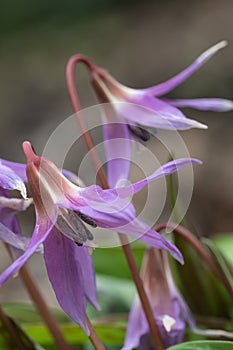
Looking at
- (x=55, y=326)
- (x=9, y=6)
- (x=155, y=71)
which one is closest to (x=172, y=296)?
(x=55, y=326)

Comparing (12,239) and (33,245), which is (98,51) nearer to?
(12,239)

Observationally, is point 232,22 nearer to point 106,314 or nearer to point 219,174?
point 219,174

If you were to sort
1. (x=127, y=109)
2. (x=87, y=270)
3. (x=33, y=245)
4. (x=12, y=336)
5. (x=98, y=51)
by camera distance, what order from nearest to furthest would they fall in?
(x=33, y=245) → (x=87, y=270) → (x=12, y=336) → (x=127, y=109) → (x=98, y=51)

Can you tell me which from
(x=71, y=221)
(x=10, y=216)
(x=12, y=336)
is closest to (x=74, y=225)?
(x=71, y=221)

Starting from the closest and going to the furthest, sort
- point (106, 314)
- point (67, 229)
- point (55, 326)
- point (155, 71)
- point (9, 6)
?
1. point (67, 229)
2. point (55, 326)
3. point (106, 314)
4. point (155, 71)
5. point (9, 6)

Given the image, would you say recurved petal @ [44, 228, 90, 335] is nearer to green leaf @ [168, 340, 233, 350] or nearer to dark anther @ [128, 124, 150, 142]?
green leaf @ [168, 340, 233, 350]

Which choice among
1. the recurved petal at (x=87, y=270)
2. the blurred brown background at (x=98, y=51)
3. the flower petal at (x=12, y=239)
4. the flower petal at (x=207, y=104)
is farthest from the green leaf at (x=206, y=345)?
the blurred brown background at (x=98, y=51)

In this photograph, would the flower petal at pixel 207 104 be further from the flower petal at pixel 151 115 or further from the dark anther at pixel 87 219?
the dark anther at pixel 87 219
